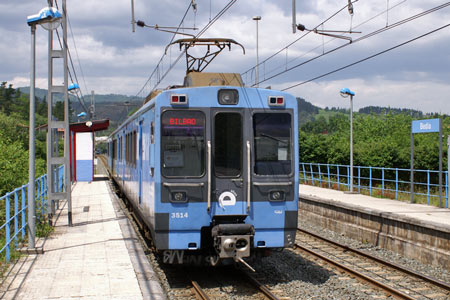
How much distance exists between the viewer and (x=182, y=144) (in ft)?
25.1

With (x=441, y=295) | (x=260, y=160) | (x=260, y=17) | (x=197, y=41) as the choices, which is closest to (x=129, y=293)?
(x=260, y=160)

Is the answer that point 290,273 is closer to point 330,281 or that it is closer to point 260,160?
point 330,281

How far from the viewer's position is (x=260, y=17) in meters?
28.2

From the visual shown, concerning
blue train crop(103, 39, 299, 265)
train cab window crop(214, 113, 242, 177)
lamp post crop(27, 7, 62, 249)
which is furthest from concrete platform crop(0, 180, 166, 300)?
train cab window crop(214, 113, 242, 177)

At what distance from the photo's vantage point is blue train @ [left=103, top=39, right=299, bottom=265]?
7.51 metres

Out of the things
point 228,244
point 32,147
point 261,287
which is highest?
point 32,147

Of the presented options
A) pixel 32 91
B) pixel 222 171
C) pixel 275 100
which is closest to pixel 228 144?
pixel 222 171

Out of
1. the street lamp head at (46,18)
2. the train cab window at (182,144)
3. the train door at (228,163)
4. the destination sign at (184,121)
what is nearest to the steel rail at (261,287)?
the train door at (228,163)

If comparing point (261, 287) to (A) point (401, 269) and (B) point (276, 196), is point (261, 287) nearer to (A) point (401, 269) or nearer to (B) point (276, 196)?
(B) point (276, 196)

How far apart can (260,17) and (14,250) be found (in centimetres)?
2143

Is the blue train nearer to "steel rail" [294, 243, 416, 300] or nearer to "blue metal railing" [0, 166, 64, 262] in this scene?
"steel rail" [294, 243, 416, 300]

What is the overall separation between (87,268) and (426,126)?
1033 centimetres

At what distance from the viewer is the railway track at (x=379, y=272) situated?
8086 millimetres

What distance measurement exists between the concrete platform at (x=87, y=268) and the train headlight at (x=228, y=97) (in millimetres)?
2946
